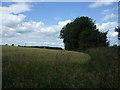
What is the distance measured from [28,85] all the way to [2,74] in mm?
1181

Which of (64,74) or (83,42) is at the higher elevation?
(83,42)

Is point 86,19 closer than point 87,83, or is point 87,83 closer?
point 87,83

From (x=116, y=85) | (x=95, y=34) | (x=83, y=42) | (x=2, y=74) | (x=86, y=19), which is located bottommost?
(x=116, y=85)

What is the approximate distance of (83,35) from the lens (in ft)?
119

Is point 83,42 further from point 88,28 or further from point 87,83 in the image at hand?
point 87,83

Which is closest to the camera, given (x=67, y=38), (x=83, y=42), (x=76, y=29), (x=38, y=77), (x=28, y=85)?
(x=28, y=85)

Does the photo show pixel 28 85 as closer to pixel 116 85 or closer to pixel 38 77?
pixel 38 77

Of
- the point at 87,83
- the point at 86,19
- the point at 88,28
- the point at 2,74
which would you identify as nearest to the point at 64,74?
the point at 87,83

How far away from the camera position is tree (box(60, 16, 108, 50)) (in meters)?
36.2

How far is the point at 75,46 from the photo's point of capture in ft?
137

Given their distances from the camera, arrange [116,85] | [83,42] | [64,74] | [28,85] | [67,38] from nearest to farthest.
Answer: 1. [28,85]
2. [116,85]
3. [64,74]
4. [83,42]
5. [67,38]

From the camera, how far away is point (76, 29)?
39625 millimetres

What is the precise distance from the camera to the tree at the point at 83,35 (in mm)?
36156

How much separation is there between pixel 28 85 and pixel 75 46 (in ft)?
127
